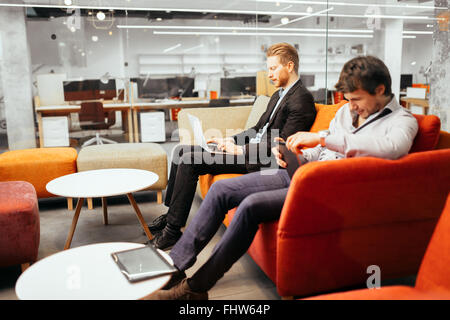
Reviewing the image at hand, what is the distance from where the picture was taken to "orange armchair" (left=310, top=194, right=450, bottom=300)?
43.1 inches

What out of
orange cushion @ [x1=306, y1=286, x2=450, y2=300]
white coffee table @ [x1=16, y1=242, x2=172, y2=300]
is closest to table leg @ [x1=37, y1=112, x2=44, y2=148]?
white coffee table @ [x1=16, y1=242, x2=172, y2=300]

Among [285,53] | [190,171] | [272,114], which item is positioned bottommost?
[190,171]

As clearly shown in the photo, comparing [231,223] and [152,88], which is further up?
[152,88]

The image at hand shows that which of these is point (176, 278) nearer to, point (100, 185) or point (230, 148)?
point (100, 185)

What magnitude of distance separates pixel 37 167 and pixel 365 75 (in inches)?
106

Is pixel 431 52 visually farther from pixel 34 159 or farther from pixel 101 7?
pixel 101 7

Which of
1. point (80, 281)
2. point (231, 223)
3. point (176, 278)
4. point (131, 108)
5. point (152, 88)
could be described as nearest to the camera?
point (80, 281)

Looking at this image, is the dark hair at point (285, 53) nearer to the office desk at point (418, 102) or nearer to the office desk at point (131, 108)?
the office desk at point (418, 102)

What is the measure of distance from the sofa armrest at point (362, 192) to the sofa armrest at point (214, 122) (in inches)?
81.9

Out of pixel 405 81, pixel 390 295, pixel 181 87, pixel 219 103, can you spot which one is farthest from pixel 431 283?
pixel 181 87

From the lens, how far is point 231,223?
1725mm

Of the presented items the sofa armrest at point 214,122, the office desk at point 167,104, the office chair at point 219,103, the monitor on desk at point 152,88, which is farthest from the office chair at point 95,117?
the sofa armrest at point 214,122

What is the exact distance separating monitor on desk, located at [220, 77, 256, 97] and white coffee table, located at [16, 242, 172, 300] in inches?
219

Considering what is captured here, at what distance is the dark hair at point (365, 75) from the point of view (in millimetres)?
1668
